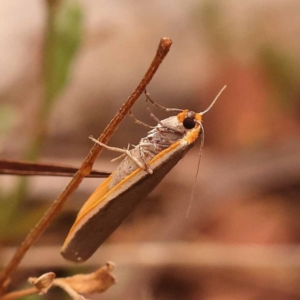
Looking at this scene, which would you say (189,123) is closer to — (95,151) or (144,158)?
(144,158)

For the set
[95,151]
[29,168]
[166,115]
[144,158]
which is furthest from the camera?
[166,115]

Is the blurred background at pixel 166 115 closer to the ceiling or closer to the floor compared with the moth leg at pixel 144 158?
closer to the floor

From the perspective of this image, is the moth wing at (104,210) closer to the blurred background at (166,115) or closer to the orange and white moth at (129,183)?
the orange and white moth at (129,183)

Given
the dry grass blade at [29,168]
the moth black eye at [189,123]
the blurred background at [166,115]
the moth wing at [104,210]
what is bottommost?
the blurred background at [166,115]

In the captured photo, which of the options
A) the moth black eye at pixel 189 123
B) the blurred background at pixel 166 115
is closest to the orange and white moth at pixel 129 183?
the moth black eye at pixel 189 123

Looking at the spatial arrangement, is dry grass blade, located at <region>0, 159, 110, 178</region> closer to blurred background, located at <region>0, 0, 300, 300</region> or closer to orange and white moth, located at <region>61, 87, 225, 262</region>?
orange and white moth, located at <region>61, 87, 225, 262</region>

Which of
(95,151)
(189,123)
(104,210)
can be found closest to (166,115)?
(189,123)

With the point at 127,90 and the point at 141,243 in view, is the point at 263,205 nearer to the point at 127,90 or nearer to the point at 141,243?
the point at 141,243
